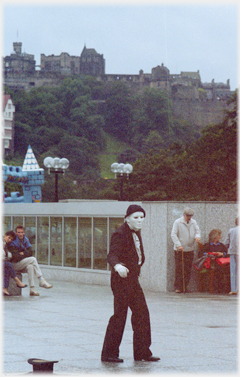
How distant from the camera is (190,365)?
6.16 metres

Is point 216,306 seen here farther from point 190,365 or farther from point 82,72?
point 82,72

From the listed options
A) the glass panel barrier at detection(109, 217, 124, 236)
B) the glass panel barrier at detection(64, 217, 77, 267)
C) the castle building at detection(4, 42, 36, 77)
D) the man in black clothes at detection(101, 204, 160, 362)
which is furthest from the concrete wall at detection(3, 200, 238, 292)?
the castle building at detection(4, 42, 36, 77)

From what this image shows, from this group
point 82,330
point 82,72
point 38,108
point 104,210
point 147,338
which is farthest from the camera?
point 82,72

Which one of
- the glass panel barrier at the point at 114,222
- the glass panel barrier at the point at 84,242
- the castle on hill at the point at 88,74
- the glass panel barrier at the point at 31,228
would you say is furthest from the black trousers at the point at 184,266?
the castle on hill at the point at 88,74

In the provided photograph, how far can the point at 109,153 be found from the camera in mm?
143375

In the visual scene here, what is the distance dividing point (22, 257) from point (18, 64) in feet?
523

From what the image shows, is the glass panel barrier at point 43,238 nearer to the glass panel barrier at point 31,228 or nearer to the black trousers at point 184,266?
the glass panel barrier at point 31,228

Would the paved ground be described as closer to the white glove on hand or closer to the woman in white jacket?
the woman in white jacket

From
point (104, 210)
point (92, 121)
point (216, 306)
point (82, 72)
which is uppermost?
point (82, 72)

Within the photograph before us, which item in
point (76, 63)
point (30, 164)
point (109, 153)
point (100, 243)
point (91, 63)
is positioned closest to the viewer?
point (100, 243)

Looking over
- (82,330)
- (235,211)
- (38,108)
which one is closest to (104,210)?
(235,211)

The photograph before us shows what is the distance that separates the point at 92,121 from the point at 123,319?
444 feet

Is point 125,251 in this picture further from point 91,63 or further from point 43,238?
point 91,63

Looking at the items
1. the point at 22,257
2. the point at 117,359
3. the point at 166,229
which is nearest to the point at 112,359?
the point at 117,359
